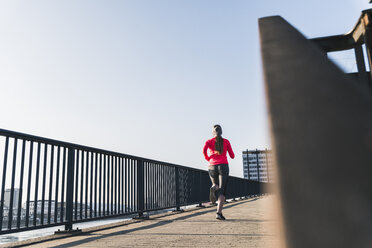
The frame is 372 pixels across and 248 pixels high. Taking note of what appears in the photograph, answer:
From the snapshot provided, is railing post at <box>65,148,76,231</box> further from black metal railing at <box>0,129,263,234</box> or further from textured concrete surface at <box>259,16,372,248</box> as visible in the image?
textured concrete surface at <box>259,16,372,248</box>

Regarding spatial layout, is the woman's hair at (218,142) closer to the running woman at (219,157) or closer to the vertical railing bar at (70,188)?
the running woman at (219,157)

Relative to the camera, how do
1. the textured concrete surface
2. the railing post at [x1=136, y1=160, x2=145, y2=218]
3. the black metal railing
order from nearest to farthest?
the textured concrete surface → the black metal railing → the railing post at [x1=136, y1=160, x2=145, y2=218]

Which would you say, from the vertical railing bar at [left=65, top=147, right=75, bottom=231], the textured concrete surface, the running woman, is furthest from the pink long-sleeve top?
the textured concrete surface

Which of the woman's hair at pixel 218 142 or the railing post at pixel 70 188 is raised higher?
the woman's hair at pixel 218 142

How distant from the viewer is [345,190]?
18.3 inches

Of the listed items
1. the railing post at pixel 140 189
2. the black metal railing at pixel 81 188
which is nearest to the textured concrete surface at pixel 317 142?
the black metal railing at pixel 81 188

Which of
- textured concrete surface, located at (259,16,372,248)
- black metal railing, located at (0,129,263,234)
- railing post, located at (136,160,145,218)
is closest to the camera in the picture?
textured concrete surface, located at (259,16,372,248)

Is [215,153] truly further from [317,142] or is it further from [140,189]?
[317,142]

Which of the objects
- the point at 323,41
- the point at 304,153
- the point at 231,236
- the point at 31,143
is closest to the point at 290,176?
the point at 304,153

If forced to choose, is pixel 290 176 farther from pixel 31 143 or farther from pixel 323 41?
pixel 31 143

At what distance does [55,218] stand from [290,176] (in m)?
5.21

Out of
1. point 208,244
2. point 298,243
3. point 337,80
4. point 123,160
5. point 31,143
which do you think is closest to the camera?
point 298,243

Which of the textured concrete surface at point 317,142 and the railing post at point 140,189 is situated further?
the railing post at point 140,189

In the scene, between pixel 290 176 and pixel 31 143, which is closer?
pixel 290 176
